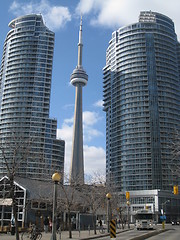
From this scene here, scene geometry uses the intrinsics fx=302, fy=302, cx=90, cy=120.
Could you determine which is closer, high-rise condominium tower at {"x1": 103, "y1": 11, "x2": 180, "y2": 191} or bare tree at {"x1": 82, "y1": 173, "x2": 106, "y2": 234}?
bare tree at {"x1": 82, "y1": 173, "x2": 106, "y2": 234}

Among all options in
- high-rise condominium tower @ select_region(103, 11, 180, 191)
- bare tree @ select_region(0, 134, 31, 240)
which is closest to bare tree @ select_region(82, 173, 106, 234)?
bare tree @ select_region(0, 134, 31, 240)

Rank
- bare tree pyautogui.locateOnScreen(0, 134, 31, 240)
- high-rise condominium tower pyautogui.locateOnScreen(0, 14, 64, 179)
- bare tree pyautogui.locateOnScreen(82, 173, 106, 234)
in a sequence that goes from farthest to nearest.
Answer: high-rise condominium tower pyautogui.locateOnScreen(0, 14, 64, 179) → bare tree pyautogui.locateOnScreen(82, 173, 106, 234) → bare tree pyautogui.locateOnScreen(0, 134, 31, 240)

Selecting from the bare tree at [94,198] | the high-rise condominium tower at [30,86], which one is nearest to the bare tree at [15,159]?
the bare tree at [94,198]

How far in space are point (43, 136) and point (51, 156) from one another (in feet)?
33.5

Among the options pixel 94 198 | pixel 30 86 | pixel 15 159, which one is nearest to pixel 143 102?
pixel 30 86

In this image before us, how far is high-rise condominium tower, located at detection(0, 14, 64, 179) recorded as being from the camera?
141 m

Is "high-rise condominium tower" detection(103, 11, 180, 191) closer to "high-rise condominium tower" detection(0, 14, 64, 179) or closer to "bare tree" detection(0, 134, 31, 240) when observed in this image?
"high-rise condominium tower" detection(0, 14, 64, 179)

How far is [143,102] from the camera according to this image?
14000 centimetres

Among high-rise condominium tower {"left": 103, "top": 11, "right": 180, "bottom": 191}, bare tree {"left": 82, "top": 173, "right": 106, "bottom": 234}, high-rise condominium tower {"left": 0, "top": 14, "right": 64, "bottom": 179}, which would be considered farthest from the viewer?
high-rise condominium tower {"left": 0, "top": 14, "right": 64, "bottom": 179}

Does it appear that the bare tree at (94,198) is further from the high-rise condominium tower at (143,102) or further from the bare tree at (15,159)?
the high-rise condominium tower at (143,102)

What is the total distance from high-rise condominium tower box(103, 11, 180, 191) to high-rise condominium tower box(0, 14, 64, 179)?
3078 centimetres

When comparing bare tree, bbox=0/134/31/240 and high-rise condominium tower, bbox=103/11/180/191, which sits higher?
high-rise condominium tower, bbox=103/11/180/191

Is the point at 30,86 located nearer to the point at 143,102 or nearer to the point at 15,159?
the point at 143,102

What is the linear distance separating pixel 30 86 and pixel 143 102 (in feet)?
182
